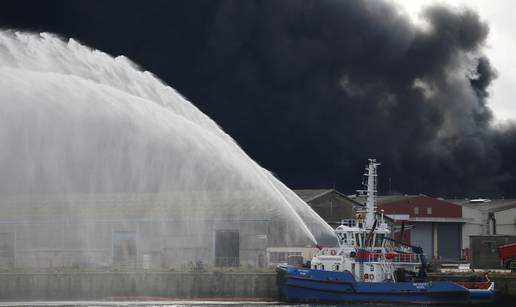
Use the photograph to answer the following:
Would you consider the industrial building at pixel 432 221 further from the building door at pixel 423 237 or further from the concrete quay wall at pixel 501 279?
the concrete quay wall at pixel 501 279

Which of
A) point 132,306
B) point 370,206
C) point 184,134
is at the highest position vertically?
point 184,134

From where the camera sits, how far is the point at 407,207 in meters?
88.4

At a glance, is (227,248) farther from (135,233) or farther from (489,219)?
(489,219)

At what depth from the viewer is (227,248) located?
6050 centimetres

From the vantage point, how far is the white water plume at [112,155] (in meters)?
42.4

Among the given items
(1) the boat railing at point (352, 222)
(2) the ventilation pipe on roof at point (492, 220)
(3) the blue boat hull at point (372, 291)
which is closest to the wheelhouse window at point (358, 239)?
(1) the boat railing at point (352, 222)

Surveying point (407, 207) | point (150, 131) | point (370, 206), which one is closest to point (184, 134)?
point (150, 131)

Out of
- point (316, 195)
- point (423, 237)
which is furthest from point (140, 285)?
point (423, 237)

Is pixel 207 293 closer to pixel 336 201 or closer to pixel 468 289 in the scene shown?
pixel 468 289

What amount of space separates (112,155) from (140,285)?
284 inches

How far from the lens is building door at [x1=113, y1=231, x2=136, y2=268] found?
5975 centimetres

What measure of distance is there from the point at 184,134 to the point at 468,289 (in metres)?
15.3

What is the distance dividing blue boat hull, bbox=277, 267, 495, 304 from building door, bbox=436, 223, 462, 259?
38.0 meters

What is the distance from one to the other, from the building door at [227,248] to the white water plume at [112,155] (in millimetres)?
1261
